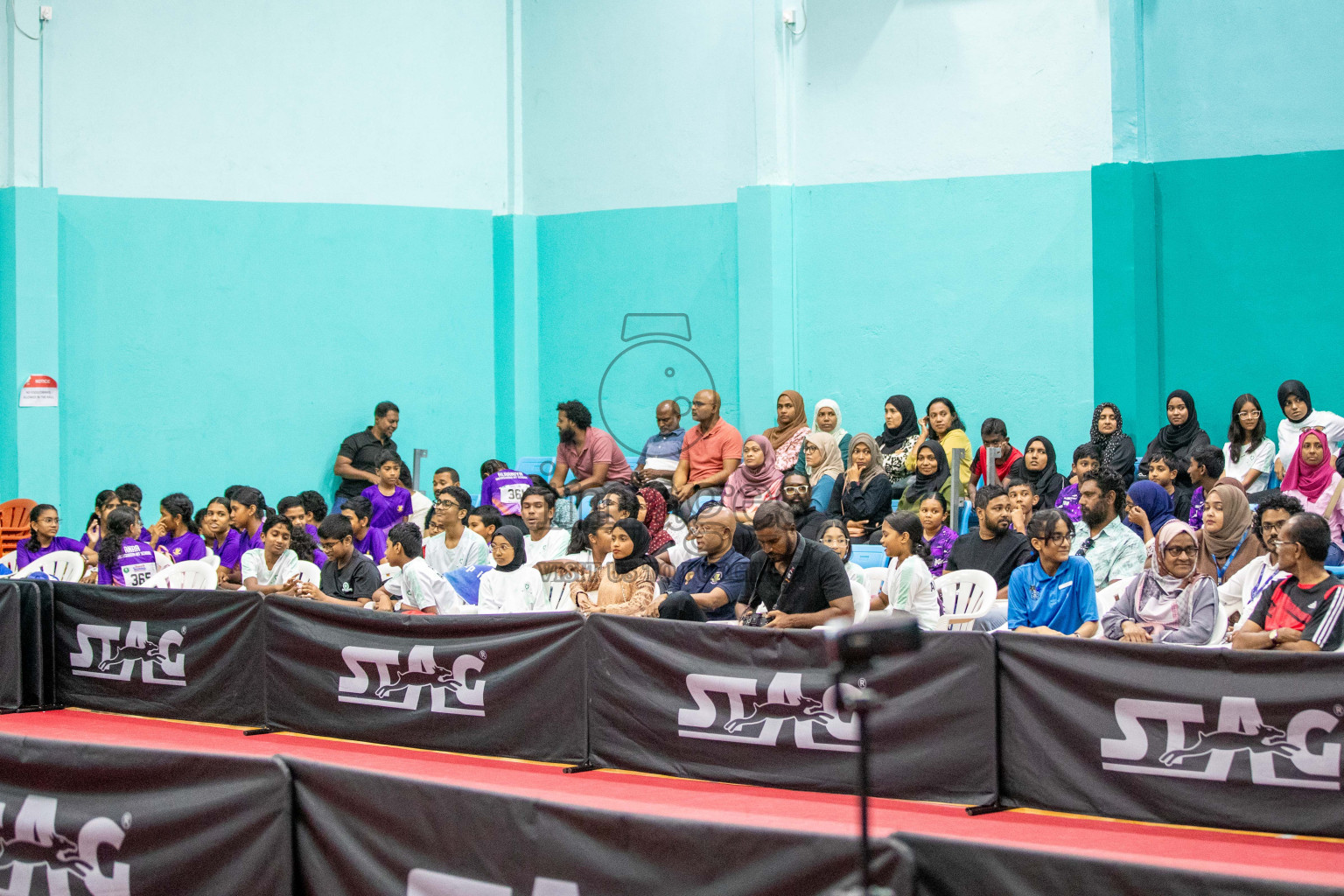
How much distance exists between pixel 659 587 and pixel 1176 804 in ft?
16.8

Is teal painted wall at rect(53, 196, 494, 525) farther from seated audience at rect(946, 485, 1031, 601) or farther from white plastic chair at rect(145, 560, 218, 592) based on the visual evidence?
seated audience at rect(946, 485, 1031, 601)

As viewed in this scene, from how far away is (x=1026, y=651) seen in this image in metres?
6.66

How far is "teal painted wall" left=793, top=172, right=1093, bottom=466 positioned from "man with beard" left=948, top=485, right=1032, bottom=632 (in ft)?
16.0

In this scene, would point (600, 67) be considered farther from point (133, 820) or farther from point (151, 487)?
point (133, 820)

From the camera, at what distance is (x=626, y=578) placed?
29.9 ft

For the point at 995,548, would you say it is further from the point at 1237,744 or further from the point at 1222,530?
the point at 1237,744

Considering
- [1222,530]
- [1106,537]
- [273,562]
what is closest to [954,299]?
[1106,537]

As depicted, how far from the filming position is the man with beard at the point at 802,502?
11.5 m

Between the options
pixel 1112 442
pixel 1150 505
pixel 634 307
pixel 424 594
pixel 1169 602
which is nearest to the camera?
pixel 1169 602

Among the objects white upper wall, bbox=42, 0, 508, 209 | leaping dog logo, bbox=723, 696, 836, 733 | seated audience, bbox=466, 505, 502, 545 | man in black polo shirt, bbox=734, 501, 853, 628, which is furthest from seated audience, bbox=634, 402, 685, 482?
leaping dog logo, bbox=723, 696, 836, 733

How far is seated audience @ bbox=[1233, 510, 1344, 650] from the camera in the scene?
6812mm

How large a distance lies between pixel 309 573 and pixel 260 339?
6297 mm

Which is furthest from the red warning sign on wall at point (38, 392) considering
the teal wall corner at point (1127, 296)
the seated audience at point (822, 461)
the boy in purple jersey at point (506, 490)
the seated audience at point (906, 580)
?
the teal wall corner at point (1127, 296)

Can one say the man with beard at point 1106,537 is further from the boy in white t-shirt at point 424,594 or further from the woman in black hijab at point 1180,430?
the boy in white t-shirt at point 424,594
